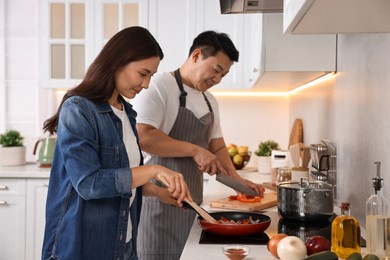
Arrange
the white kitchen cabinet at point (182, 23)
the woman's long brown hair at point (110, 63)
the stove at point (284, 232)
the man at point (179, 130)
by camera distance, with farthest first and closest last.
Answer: the white kitchen cabinet at point (182, 23)
the man at point (179, 130)
the woman's long brown hair at point (110, 63)
the stove at point (284, 232)

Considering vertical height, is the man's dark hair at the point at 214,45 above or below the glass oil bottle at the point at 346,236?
above

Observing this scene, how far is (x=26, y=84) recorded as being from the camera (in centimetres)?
442

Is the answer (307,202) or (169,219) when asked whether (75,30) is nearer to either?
(169,219)

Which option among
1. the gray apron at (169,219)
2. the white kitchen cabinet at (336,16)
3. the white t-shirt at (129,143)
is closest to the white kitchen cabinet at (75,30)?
the gray apron at (169,219)

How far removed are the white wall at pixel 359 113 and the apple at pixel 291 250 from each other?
0.43 meters

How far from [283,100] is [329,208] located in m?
2.75

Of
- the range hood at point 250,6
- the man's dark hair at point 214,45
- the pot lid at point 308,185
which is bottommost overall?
the pot lid at point 308,185

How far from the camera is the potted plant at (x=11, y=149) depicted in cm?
398

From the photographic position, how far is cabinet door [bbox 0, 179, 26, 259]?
3.74m

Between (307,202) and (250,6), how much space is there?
885 millimetres

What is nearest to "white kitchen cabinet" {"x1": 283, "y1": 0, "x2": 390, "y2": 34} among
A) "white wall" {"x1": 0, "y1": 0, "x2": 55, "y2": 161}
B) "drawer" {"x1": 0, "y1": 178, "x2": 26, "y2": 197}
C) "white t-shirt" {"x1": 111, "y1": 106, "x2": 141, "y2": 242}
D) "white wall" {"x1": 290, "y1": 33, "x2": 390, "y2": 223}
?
"white wall" {"x1": 290, "y1": 33, "x2": 390, "y2": 223}

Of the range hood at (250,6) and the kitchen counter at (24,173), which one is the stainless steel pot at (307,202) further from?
the kitchen counter at (24,173)

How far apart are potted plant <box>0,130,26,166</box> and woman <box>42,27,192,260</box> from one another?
2.28m

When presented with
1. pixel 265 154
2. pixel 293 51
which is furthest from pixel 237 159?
pixel 293 51
